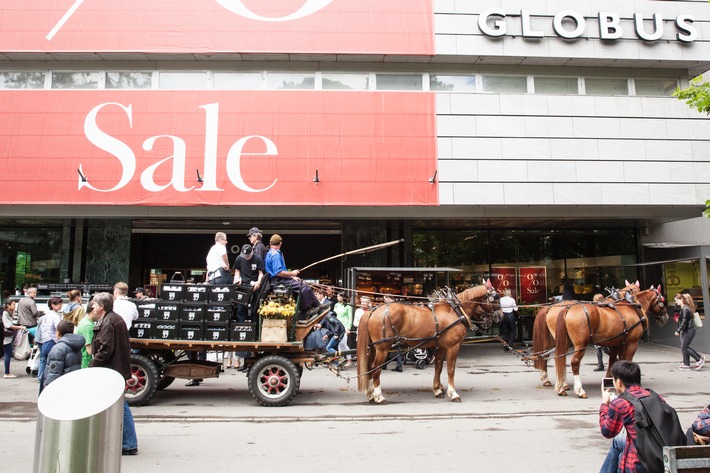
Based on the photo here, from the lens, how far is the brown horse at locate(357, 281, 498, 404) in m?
9.12

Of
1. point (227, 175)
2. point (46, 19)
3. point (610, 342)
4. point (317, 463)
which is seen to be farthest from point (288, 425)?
point (46, 19)

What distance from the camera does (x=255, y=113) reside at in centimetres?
1484

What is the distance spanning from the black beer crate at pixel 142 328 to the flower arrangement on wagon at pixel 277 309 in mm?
2052

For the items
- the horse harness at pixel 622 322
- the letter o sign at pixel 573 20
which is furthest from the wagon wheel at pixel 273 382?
the letter o sign at pixel 573 20

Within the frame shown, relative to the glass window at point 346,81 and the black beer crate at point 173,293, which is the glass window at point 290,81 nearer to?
the glass window at point 346,81

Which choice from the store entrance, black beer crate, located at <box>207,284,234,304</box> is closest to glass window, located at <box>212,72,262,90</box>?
the store entrance

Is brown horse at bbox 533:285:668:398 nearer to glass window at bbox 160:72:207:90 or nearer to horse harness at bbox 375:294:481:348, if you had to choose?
horse harness at bbox 375:294:481:348

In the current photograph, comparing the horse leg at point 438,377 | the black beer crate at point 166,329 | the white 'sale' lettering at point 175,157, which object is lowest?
the horse leg at point 438,377

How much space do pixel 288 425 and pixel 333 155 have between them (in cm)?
896

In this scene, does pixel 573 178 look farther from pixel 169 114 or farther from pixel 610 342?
pixel 169 114

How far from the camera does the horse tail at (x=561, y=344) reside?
9594mm

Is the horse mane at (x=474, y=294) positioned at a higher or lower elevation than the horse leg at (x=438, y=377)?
higher

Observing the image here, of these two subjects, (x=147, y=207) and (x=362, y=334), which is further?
(x=147, y=207)

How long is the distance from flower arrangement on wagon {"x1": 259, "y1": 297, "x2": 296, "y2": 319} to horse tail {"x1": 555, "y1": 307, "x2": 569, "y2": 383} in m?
5.21
